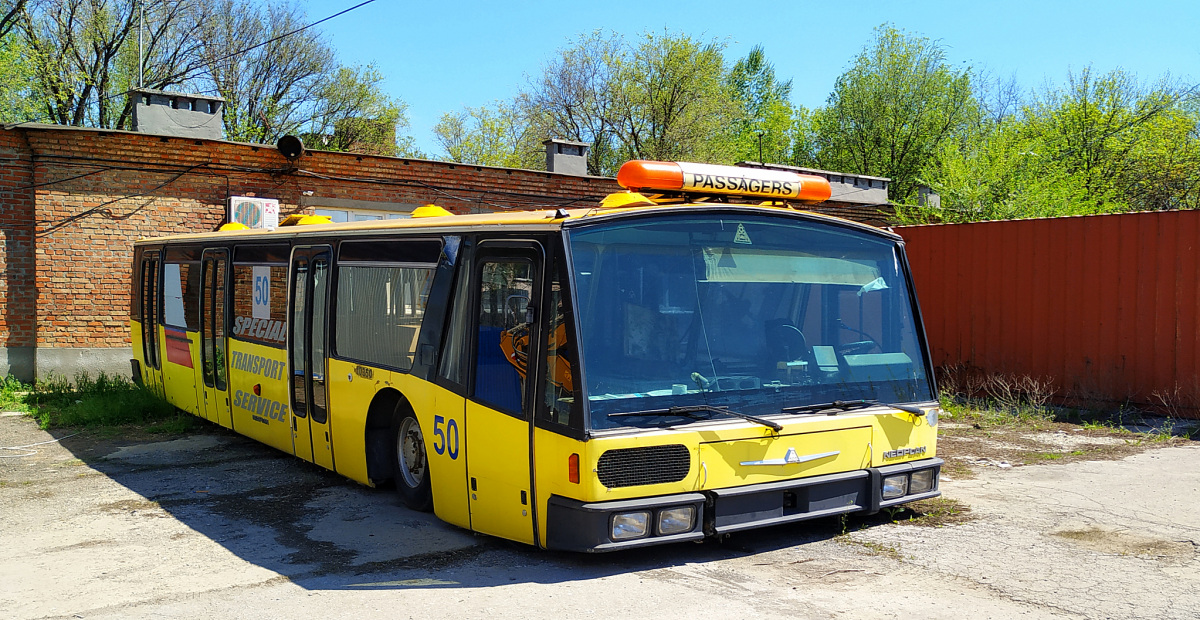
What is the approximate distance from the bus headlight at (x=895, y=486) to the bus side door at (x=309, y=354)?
14.4 ft

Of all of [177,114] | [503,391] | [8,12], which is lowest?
[503,391]

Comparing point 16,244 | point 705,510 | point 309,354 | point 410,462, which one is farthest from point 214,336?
point 705,510

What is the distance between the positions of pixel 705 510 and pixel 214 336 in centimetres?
687

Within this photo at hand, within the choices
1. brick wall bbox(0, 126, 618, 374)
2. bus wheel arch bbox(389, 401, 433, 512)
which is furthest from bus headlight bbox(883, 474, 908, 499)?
brick wall bbox(0, 126, 618, 374)

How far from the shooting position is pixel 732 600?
481cm

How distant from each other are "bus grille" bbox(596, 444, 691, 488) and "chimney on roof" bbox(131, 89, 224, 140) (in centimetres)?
1297

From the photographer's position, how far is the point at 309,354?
8141 mm

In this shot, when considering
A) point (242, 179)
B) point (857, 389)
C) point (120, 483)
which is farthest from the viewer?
point (242, 179)

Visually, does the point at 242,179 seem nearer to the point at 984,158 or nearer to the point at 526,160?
the point at 984,158

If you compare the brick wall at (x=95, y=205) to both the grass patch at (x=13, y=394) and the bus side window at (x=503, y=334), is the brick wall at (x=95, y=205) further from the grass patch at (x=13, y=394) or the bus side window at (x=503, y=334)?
the bus side window at (x=503, y=334)

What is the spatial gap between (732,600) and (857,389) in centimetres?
175

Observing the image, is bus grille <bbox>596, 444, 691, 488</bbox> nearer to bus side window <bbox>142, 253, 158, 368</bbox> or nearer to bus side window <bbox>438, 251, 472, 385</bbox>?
bus side window <bbox>438, 251, 472, 385</bbox>

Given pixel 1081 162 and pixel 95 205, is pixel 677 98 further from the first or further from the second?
pixel 95 205

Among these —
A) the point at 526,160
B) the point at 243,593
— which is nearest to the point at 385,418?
the point at 243,593
